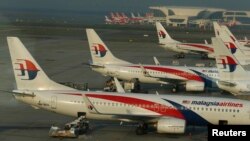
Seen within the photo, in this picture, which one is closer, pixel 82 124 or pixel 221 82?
pixel 82 124

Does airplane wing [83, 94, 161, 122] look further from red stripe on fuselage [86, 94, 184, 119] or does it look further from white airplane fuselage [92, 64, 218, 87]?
white airplane fuselage [92, 64, 218, 87]

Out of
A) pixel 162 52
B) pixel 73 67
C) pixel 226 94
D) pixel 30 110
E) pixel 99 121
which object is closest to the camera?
→ pixel 99 121

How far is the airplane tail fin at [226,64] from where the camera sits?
135ft

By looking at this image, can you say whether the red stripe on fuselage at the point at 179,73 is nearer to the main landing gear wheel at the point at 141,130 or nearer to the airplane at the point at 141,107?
the airplane at the point at 141,107

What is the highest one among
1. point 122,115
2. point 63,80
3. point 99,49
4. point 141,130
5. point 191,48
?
point 99,49

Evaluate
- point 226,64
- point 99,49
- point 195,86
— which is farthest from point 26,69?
point 195,86

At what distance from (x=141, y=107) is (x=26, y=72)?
856 cm

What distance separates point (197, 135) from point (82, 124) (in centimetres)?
783

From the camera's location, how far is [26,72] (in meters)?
36.0

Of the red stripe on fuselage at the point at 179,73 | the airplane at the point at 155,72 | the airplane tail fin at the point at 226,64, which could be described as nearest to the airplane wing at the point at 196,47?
the airplane at the point at 155,72

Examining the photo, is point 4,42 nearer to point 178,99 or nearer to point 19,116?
point 19,116

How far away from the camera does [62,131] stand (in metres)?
33.1

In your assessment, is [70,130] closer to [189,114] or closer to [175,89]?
[189,114]

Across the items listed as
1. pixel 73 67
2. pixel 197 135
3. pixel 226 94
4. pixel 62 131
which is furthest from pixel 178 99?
pixel 73 67
